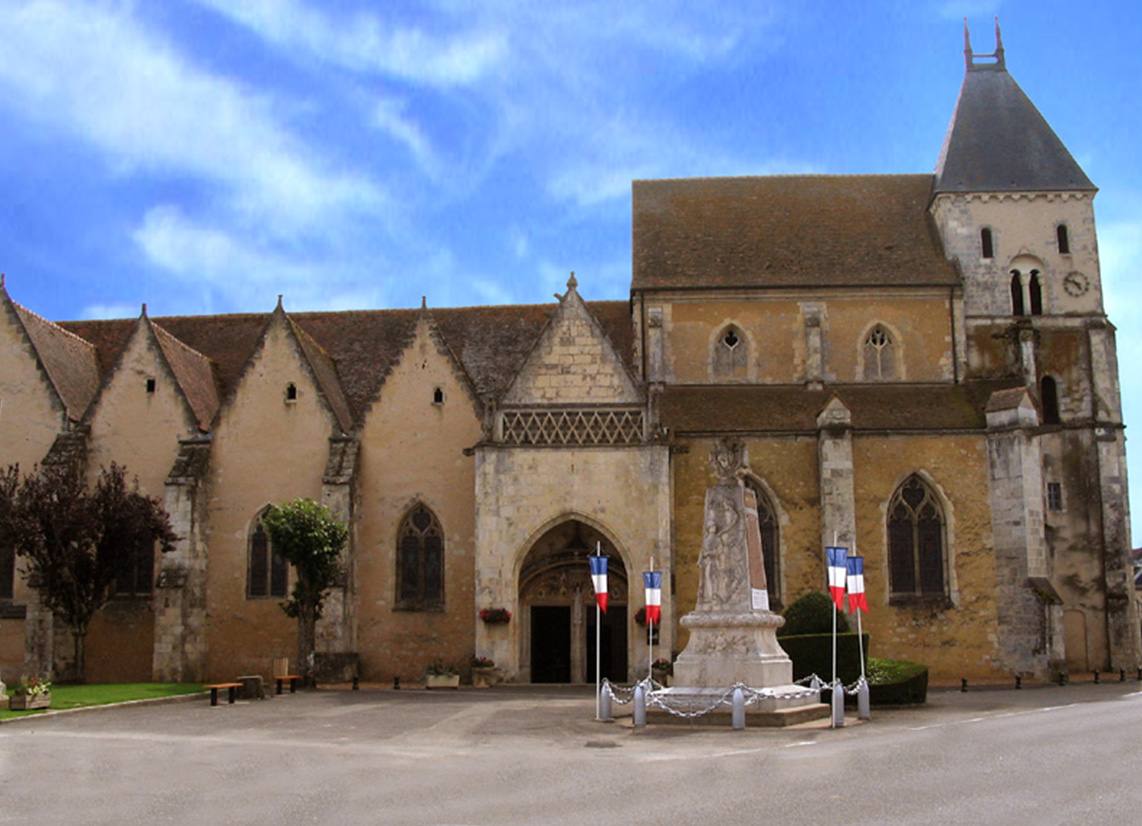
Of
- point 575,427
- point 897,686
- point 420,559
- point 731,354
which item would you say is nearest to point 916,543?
point 731,354

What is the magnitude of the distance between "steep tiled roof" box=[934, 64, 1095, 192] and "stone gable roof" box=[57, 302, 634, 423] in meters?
11.5

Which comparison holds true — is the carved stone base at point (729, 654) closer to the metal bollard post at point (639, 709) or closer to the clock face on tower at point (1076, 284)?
the metal bollard post at point (639, 709)

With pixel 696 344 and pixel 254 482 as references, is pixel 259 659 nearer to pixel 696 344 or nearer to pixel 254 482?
pixel 254 482

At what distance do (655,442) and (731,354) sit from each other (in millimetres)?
6719

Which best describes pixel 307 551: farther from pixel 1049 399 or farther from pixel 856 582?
pixel 1049 399

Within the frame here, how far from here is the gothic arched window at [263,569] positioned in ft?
105

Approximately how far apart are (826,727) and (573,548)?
14.1 meters

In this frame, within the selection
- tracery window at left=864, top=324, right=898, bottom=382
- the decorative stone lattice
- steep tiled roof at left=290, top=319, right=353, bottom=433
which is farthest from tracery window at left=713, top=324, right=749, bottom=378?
steep tiled roof at left=290, top=319, right=353, bottom=433

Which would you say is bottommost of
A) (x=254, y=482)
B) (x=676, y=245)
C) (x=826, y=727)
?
(x=826, y=727)

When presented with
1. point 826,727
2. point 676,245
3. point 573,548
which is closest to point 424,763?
point 826,727

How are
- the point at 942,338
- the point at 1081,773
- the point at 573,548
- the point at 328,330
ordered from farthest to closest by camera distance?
the point at 328,330, the point at 942,338, the point at 573,548, the point at 1081,773

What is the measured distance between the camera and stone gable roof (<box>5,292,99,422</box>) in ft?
→ 110

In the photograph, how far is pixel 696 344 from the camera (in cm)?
3512

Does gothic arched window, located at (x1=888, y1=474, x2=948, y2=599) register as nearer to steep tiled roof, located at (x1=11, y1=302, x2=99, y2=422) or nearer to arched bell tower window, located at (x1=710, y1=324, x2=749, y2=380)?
arched bell tower window, located at (x1=710, y1=324, x2=749, y2=380)
